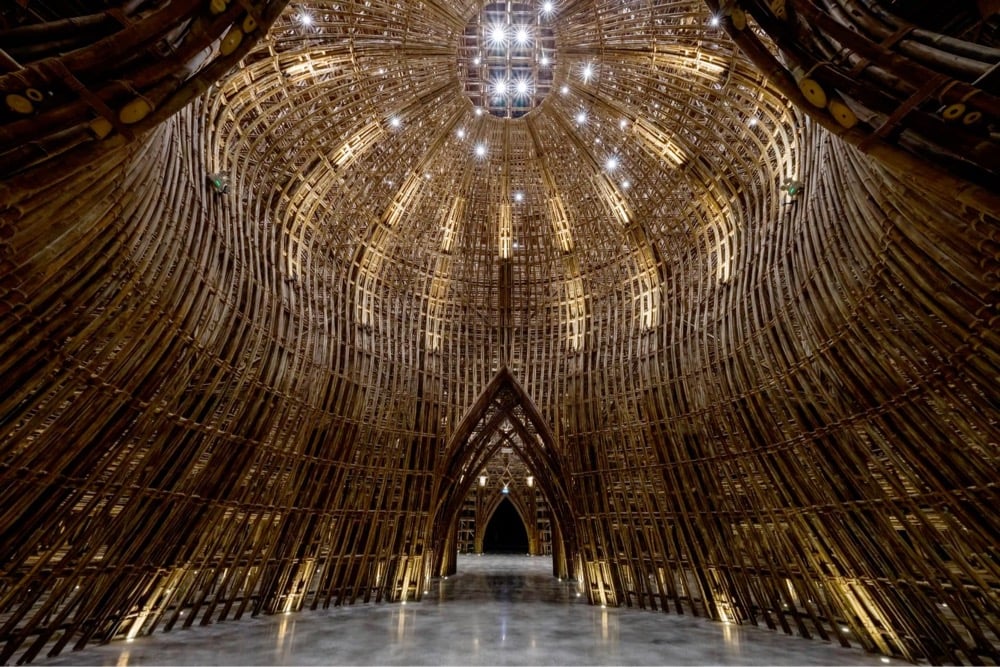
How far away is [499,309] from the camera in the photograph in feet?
42.5

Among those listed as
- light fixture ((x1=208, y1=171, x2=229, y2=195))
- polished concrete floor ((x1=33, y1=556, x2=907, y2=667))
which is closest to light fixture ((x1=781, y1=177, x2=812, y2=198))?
polished concrete floor ((x1=33, y1=556, x2=907, y2=667))

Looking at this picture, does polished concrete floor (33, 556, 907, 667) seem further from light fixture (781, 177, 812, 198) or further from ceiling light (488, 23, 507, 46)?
ceiling light (488, 23, 507, 46)

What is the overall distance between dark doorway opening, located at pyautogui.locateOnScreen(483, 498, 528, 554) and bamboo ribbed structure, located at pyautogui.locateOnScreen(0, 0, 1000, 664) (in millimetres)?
13076

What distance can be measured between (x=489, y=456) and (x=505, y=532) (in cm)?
1383

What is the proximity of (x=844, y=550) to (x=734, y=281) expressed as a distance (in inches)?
171

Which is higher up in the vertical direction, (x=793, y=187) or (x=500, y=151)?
(x=500, y=151)

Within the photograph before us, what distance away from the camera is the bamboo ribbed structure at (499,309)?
3.56 meters

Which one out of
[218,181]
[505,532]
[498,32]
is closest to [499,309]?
[498,32]

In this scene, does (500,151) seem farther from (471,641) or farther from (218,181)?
(471,641)

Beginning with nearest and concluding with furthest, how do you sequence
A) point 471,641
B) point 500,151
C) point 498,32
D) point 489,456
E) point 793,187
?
point 471,641 < point 793,187 < point 498,32 < point 500,151 < point 489,456

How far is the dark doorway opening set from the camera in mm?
26844

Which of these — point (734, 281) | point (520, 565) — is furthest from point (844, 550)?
point (520, 565)

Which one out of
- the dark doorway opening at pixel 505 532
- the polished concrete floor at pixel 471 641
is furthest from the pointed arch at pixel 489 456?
the dark doorway opening at pixel 505 532

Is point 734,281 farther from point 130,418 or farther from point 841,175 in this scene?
point 130,418
